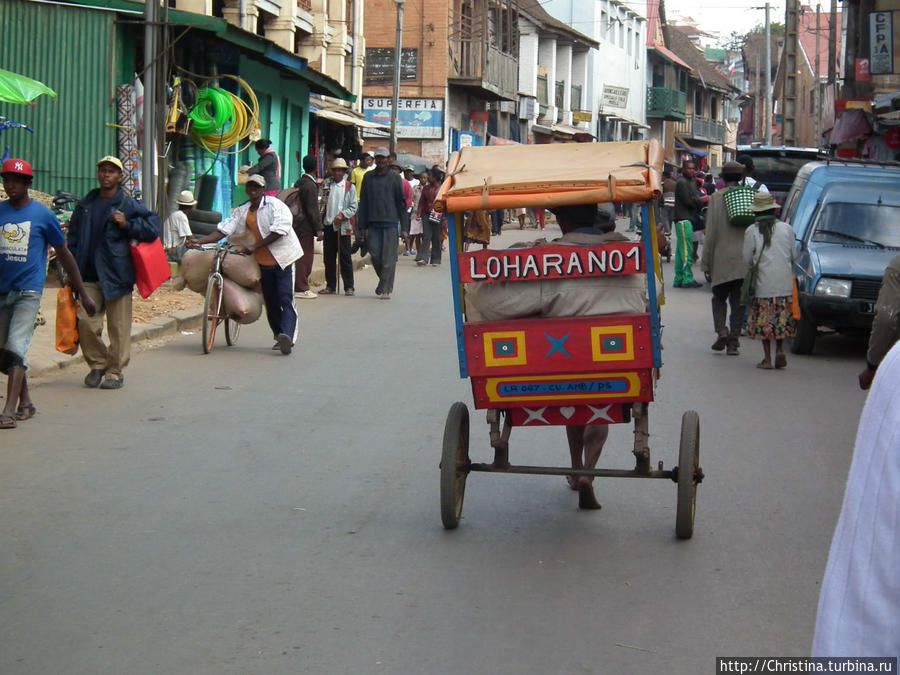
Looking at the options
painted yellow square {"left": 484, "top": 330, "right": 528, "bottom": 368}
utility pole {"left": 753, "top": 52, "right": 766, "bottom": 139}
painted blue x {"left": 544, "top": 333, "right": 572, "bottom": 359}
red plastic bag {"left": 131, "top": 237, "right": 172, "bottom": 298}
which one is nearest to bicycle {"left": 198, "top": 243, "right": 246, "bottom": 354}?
red plastic bag {"left": 131, "top": 237, "right": 172, "bottom": 298}

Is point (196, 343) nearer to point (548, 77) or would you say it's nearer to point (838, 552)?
point (838, 552)

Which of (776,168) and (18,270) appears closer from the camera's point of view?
(18,270)

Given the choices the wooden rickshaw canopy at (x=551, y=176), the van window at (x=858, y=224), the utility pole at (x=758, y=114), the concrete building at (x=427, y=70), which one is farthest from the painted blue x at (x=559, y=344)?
the utility pole at (x=758, y=114)

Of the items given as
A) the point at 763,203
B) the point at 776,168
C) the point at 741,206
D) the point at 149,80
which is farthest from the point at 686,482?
the point at 776,168

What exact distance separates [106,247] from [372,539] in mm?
4702

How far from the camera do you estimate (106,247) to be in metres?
9.54

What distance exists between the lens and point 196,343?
41.3 ft

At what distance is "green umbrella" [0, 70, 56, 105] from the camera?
12.4m

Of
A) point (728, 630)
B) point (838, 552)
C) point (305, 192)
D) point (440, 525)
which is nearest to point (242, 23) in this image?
point (305, 192)

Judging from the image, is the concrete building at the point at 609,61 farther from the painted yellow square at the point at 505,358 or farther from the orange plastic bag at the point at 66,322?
the painted yellow square at the point at 505,358

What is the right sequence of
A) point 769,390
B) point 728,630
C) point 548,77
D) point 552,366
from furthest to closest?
point 548,77 → point 769,390 → point 552,366 → point 728,630

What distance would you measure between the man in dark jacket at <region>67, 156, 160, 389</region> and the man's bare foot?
4.66 meters

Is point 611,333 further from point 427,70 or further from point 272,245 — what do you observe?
point 427,70

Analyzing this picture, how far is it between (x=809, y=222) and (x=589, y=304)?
28.6ft
